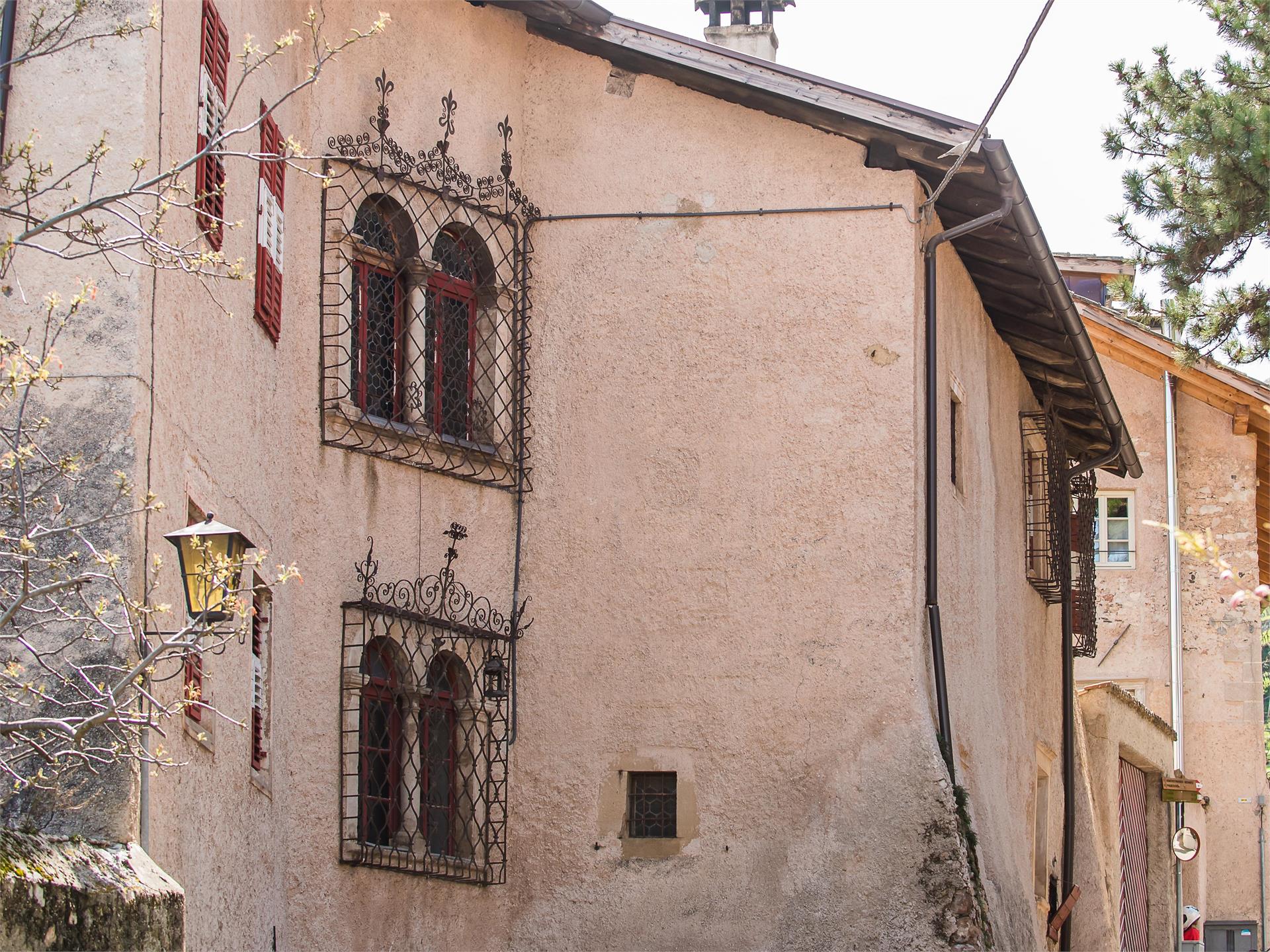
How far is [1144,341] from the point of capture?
24.8 meters

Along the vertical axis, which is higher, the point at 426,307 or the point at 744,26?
the point at 744,26

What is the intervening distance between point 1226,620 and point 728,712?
14636 millimetres

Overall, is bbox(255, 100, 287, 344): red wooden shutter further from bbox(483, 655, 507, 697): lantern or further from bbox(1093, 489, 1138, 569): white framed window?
bbox(1093, 489, 1138, 569): white framed window

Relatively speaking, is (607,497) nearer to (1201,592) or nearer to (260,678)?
(260,678)

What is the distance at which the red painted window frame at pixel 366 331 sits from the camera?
Answer: 11.6 meters

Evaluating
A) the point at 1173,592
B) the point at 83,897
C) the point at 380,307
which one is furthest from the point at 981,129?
the point at 1173,592

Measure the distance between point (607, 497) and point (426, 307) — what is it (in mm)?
1591

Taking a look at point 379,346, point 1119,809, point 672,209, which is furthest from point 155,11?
point 1119,809

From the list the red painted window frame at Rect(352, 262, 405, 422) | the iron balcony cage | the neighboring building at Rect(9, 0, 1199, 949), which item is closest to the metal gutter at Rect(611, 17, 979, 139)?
the neighboring building at Rect(9, 0, 1199, 949)

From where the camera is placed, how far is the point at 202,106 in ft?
31.1

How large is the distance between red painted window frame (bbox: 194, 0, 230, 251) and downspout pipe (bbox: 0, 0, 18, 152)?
94 centimetres

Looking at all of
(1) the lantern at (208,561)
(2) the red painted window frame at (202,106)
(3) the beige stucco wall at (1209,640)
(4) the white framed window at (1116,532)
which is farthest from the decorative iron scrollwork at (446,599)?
(4) the white framed window at (1116,532)

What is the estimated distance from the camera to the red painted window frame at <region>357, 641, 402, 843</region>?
11125 mm

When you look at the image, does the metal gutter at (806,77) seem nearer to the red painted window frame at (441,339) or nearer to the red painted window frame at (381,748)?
the red painted window frame at (441,339)
